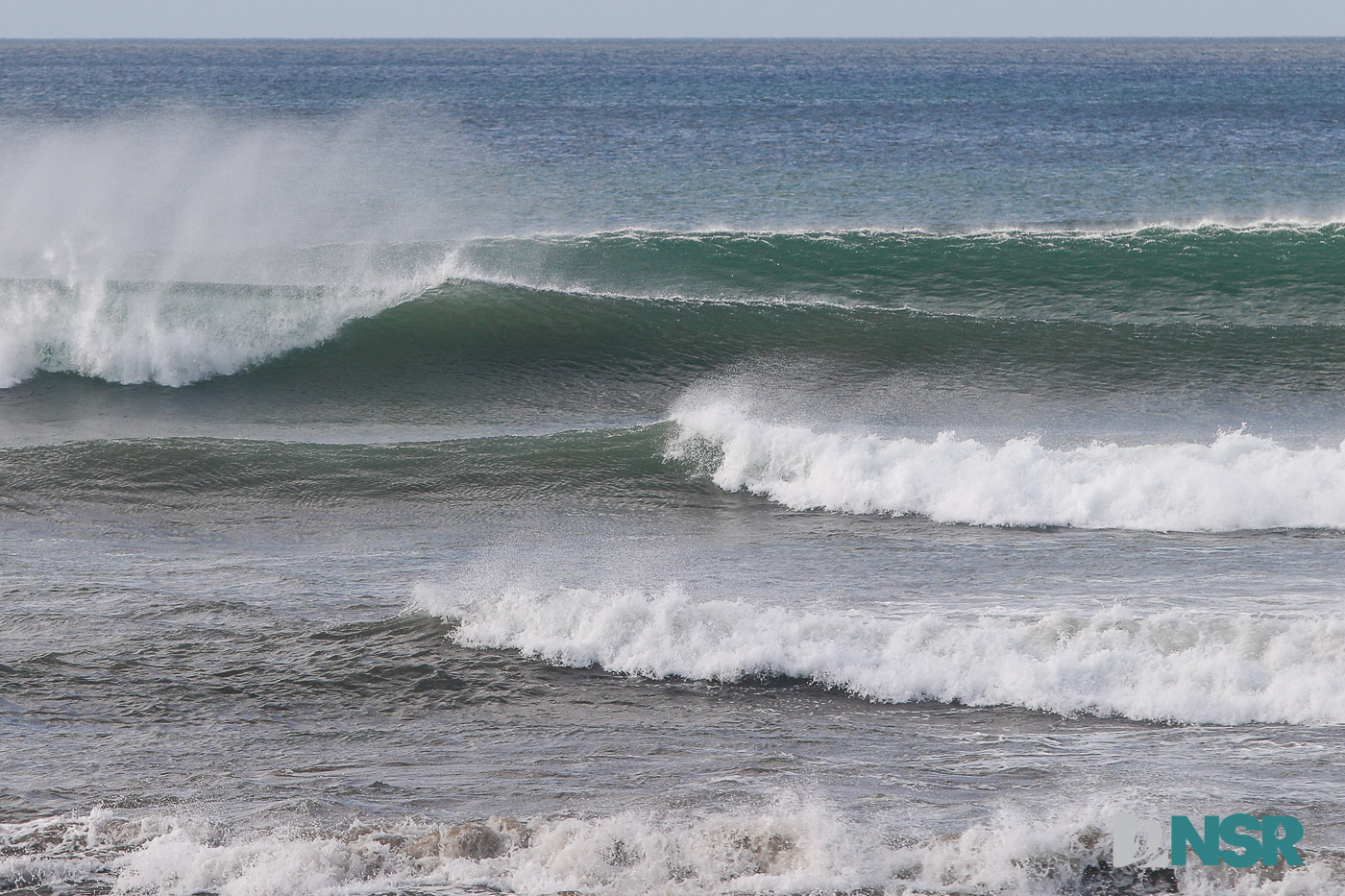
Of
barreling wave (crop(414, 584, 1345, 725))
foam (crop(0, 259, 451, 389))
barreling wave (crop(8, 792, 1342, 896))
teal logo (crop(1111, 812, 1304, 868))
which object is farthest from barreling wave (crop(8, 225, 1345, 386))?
barreling wave (crop(8, 792, 1342, 896))

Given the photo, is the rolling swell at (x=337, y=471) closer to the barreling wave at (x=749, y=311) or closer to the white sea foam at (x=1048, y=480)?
the white sea foam at (x=1048, y=480)

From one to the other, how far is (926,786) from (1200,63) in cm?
9929

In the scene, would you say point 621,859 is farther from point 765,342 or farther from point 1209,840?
point 765,342

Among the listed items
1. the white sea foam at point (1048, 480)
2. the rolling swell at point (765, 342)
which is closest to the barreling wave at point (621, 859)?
the white sea foam at point (1048, 480)

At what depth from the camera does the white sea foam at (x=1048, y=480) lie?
7.73 m

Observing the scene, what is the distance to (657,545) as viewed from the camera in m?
7.77

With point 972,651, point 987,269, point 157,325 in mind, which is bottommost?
point 972,651

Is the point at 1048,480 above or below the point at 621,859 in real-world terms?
above

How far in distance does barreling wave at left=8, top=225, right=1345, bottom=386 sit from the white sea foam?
142 inches

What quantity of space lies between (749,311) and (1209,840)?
33.3 feet

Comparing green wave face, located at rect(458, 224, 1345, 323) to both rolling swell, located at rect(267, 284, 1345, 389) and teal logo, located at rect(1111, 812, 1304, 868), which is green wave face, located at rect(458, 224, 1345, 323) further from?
teal logo, located at rect(1111, 812, 1304, 868)

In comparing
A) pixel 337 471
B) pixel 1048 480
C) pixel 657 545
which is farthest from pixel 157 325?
pixel 1048 480

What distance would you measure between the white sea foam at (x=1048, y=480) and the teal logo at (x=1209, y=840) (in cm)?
362

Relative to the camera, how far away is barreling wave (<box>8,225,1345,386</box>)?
12391 millimetres
